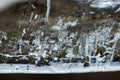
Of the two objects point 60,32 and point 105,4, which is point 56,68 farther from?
point 105,4

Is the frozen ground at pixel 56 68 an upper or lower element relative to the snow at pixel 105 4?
lower

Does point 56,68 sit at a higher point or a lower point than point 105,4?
lower

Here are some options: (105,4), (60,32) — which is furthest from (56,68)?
(105,4)

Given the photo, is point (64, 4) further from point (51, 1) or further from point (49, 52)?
point (49, 52)

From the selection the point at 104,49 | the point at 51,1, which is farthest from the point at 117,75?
the point at 51,1

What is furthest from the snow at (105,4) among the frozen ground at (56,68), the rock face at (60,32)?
the frozen ground at (56,68)

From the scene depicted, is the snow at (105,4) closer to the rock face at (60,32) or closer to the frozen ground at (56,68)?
the rock face at (60,32)
